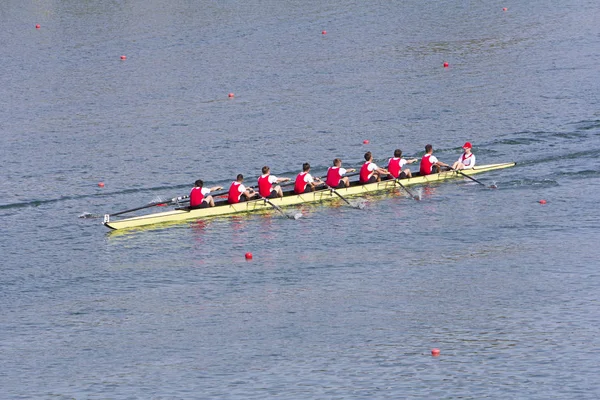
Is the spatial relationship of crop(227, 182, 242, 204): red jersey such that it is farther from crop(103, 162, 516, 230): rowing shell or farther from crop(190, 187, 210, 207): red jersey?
crop(190, 187, 210, 207): red jersey

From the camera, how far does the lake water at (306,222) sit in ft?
68.8

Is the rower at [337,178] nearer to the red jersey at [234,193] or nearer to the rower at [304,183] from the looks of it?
the rower at [304,183]

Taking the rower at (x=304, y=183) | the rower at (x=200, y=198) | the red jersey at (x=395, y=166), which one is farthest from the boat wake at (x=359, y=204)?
the rower at (x=200, y=198)

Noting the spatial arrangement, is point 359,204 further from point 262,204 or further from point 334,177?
point 262,204

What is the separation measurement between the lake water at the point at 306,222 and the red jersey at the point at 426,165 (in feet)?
2.13

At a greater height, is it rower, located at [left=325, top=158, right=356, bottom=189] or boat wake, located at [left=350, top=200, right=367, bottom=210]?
rower, located at [left=325, top=158, right=356, bottom=189]

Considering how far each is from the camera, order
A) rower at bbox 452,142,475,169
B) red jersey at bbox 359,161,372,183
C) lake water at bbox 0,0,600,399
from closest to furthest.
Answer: lake water at bbox 0,0,600,399
red jersey at bbox 359,161,372,183
rower at bbox 452,142,475,169

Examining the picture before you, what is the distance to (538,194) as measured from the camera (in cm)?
3169

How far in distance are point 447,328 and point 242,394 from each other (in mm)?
5155

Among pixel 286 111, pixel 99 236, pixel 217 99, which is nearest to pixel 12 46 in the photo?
pixel 217 99

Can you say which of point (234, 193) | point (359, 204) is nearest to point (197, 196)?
point (234, 193)

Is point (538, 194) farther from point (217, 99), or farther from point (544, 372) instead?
point (217, 99)

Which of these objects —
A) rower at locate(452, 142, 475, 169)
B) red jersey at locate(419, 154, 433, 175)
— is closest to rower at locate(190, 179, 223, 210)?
red jersey at locate(419, 154, 433, 175)

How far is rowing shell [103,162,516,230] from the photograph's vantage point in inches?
1151
